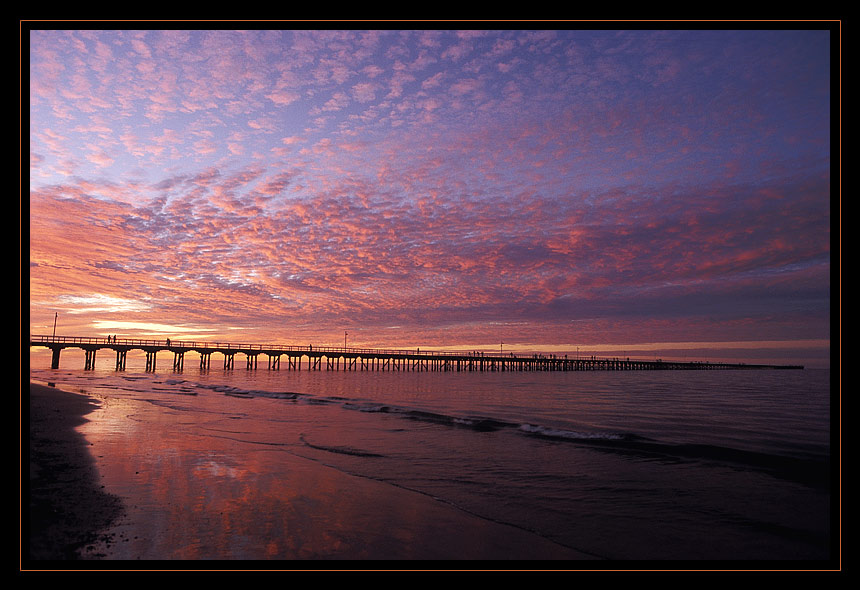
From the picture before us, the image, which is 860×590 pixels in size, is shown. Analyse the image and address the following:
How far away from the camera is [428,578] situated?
13.3 feet

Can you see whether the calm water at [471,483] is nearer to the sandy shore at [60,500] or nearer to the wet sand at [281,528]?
the wet sand at [281,528]

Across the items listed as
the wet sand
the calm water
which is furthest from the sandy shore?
the calm water

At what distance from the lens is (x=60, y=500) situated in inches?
290

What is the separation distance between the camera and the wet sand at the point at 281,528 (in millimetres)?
5738

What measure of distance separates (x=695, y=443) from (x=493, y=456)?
751cm

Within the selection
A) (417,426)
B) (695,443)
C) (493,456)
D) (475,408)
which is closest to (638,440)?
(695,443)

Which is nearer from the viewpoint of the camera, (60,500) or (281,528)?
(281,528)

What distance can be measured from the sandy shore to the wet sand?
0.6 inches

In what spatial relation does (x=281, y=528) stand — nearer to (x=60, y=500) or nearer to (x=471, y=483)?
(x=60, y=500)

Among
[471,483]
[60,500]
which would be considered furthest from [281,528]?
[471,483]

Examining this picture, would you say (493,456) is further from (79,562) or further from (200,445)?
(79,562)

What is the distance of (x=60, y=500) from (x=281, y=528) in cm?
360
